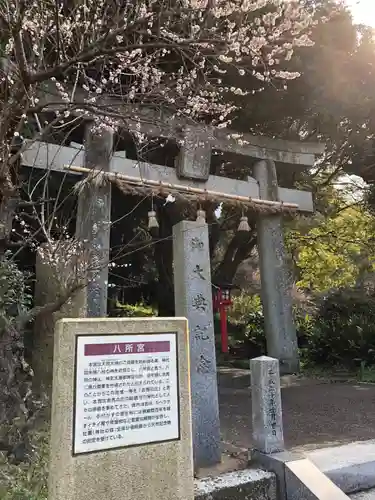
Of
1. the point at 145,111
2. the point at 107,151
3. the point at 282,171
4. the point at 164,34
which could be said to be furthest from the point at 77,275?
the point at 282,171

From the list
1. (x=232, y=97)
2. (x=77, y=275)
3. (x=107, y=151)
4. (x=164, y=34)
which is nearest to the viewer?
(x=164, y=34)

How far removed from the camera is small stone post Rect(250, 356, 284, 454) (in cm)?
390

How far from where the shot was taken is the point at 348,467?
384 cm

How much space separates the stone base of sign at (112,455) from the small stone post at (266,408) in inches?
56.1

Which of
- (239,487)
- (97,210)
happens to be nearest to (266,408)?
(239,487)

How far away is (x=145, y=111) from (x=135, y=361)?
6368 mm

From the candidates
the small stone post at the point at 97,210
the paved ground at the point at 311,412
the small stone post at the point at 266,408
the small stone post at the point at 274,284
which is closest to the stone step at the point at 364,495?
Result: the small stone post at the point at 266,408

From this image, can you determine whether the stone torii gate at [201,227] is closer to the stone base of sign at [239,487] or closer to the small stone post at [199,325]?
the small stone post at [199,325]

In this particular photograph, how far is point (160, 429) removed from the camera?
8.52 ft

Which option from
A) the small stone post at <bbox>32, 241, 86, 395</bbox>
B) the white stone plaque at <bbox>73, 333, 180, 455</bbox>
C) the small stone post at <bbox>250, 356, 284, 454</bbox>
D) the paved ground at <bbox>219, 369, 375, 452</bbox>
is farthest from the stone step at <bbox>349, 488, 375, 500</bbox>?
the small stone post at <bbox>32, 241, 86, 395</bbox>

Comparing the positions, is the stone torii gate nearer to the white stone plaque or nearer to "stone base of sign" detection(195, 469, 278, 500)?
"stone base of sign" detection(195, 469, 278, 500)

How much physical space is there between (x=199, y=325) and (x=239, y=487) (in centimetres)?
196

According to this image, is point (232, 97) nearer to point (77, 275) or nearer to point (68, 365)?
point (77, 275)

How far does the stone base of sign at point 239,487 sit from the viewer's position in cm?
339
